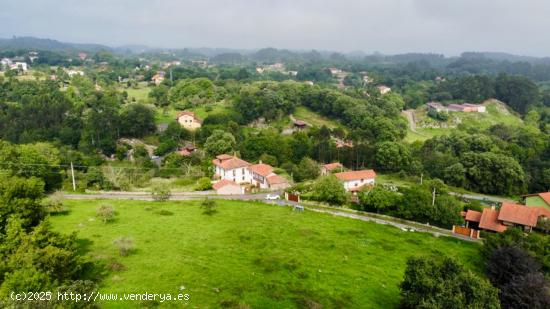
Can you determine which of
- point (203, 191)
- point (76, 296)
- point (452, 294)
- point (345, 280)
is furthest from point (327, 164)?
point (76, 296)

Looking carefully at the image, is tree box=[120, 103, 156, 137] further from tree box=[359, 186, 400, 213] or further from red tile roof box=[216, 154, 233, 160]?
→ tree box=[359, 186, 400, 213]

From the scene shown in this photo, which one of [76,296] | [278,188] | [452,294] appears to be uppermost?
[76,296]

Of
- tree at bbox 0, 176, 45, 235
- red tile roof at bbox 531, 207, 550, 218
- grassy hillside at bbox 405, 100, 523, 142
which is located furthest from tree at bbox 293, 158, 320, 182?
grassy hillside at bbox 405, 100, 523, 142

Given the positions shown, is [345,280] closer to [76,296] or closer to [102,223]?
[76,296]

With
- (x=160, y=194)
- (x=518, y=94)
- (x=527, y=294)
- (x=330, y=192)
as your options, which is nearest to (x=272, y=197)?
(x=330, y=192)

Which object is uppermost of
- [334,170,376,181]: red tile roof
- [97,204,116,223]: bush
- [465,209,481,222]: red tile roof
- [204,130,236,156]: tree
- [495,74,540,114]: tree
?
[495,74,540,114]: tree

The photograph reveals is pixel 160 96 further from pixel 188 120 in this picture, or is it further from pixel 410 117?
pixel 410 117

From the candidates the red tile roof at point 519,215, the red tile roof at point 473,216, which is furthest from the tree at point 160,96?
the red tile roof at point 519,215
